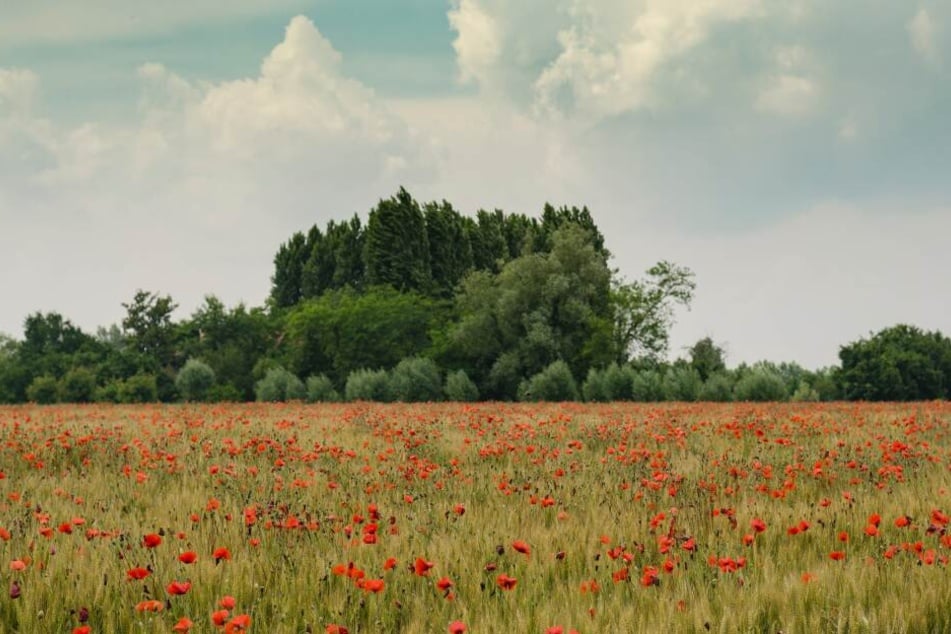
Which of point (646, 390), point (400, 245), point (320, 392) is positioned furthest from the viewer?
point (400, 245)

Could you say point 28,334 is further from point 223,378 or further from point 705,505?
point 705,505

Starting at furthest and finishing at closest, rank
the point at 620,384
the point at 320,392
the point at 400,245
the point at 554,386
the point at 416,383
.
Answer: the point at 400,245, the point at 320,392, the point at 416,383, the point at 554,386, the point at 620,384

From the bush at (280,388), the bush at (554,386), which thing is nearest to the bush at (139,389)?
the bush at (280,388)

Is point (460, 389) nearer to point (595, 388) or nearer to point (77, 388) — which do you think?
point (595, 388)

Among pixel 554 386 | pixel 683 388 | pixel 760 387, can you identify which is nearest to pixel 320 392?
pixel 554 386

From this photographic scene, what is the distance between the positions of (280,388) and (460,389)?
13027 millimetres

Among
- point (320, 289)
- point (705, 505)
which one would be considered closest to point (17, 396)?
point (320, 289)

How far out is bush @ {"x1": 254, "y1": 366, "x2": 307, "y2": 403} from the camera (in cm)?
5069

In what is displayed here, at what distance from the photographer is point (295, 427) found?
16.8 meters

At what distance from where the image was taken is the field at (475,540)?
4535mm

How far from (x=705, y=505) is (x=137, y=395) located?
60.5 meters

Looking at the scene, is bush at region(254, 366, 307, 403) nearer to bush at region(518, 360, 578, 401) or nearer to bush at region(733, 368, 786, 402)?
bush at region(518, 360, 578, 401)

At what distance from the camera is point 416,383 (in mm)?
47406

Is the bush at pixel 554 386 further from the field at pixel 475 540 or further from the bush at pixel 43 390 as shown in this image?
the bush at pixel 43 390
